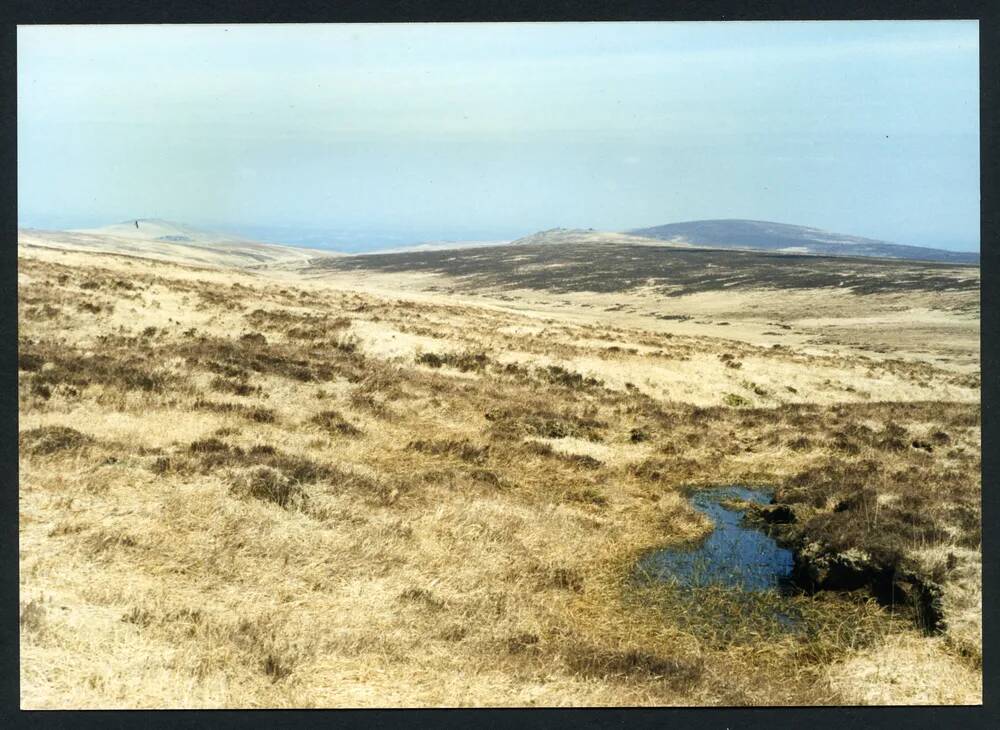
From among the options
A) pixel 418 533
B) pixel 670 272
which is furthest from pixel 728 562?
pixel 670 272

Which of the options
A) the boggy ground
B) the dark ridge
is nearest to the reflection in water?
the boggy ground

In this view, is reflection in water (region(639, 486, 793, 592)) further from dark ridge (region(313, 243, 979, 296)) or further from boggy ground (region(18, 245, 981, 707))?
dark ridge (region(313, 243, 979, 296))

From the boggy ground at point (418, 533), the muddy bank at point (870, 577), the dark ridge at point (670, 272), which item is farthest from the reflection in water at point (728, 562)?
the dark ridge at point (670, 272)

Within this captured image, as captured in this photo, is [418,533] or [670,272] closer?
[418,533]

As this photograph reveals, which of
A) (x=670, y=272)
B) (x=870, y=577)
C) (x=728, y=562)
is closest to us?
(x=870, y=577)

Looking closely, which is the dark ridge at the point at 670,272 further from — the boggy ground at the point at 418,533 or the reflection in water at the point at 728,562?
the reflection in water at the point at 728,562

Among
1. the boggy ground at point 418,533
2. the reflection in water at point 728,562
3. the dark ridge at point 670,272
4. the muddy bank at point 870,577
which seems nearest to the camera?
the boggy ground at point 418,533

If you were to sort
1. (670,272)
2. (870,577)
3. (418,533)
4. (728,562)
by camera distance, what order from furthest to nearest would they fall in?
(670,272) < (728,562) < (418,533) < (870,577)

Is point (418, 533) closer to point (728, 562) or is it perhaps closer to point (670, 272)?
point (728, 562)

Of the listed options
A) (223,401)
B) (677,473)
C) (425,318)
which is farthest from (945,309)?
(223,401)
